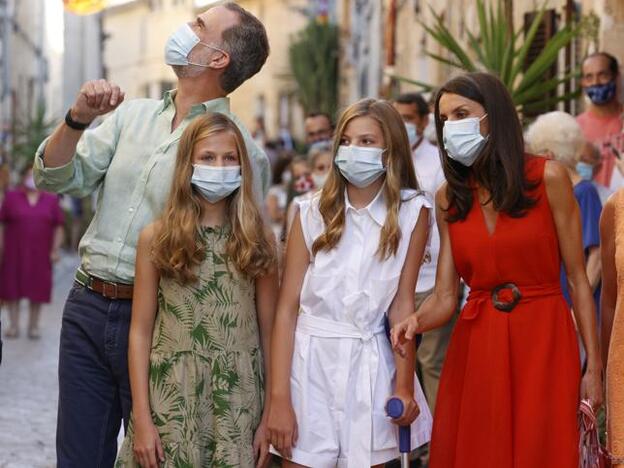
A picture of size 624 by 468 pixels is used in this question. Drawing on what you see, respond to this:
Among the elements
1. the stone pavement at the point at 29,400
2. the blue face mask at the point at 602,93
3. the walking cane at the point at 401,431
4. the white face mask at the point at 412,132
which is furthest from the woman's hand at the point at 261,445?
the blue face mask at the point at 602,93

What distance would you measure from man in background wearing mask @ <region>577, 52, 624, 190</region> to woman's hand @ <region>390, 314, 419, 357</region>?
4849mm

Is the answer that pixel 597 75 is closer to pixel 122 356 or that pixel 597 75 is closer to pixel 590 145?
pixel 590 145

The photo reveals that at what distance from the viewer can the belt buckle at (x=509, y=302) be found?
5325 millimetres

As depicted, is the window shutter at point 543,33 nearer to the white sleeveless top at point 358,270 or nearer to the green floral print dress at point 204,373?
the white sleeveless top at point 358,270

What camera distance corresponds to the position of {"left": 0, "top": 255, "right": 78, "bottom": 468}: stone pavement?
8695 mm

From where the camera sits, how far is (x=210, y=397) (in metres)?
5.15

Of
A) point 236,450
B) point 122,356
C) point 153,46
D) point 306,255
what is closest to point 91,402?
point 122,356

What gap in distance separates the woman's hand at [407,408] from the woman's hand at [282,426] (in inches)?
14.0

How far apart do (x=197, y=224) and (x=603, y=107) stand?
5757 millimetres


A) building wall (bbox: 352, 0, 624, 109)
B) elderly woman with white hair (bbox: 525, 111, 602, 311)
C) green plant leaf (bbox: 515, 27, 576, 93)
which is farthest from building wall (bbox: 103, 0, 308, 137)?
elderly woman with white hair (bbox: 525, 111, 602, 311)

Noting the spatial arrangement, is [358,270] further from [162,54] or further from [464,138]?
[162,54]

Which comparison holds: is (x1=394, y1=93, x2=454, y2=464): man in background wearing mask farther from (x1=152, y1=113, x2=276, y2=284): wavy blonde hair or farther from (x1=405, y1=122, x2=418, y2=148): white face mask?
(x1=152, y1=113, x2=276, y2=284): wavy blonde hair

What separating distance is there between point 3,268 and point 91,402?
12.0 m

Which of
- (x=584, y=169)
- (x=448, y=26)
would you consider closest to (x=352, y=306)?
(x=584, y=169)
